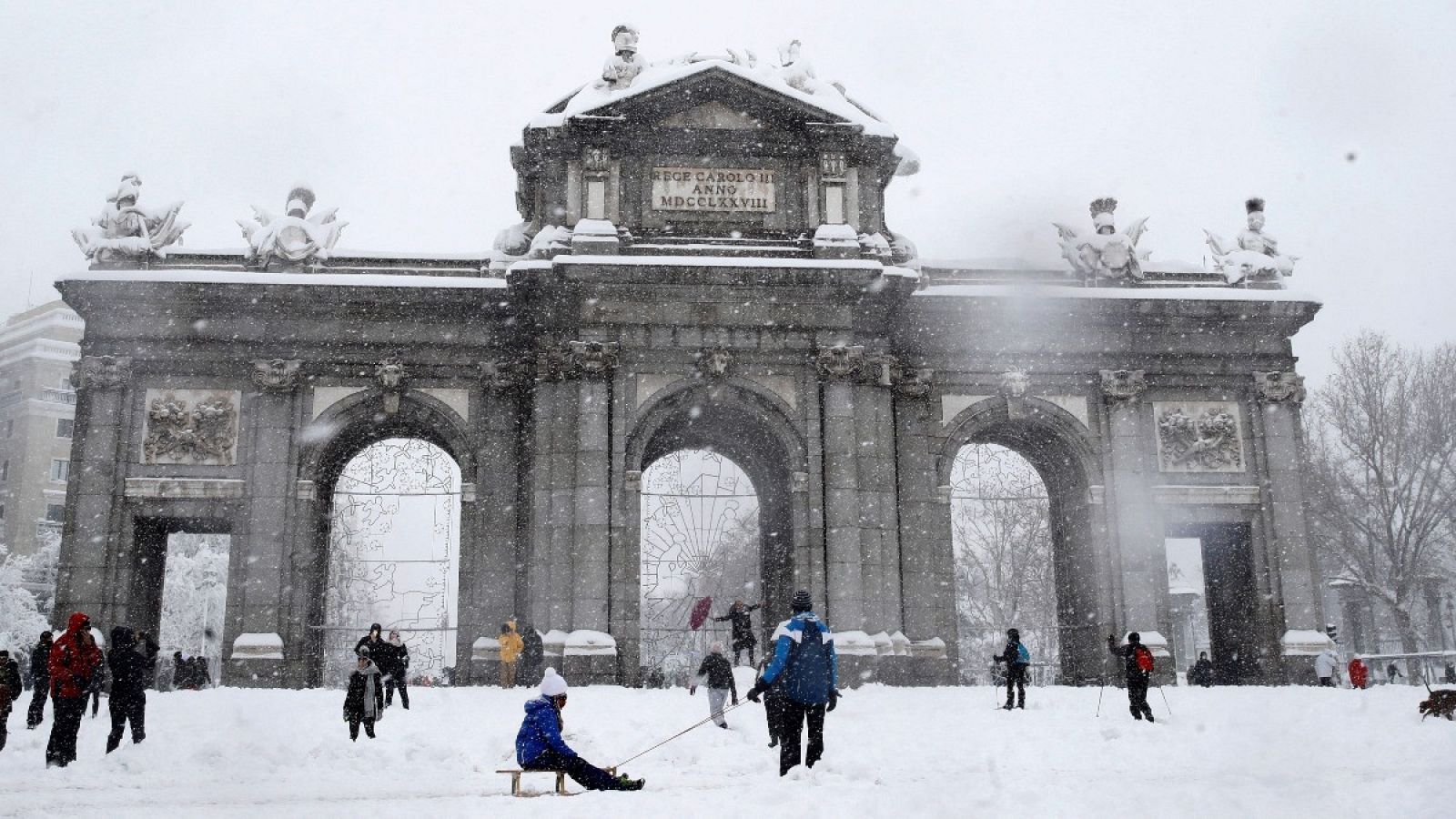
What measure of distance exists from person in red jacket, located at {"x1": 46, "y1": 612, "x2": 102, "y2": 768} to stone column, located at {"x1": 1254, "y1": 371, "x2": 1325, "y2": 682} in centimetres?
2213

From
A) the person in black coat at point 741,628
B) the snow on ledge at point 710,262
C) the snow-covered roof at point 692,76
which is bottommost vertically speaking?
the person in black coat at point 741,628

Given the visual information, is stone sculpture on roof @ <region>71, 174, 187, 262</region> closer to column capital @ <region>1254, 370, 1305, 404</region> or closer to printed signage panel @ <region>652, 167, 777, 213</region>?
printed signage panel @ <region>652, 167, 777, 213</region>

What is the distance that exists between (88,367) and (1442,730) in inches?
948

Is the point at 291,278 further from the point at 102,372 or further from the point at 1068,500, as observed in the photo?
the point at 1068,500

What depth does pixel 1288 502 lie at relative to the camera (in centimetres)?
2720

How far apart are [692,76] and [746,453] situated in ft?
27.6

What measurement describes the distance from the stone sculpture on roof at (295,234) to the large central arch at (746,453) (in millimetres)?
7973

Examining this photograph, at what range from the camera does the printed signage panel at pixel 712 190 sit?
25.4m

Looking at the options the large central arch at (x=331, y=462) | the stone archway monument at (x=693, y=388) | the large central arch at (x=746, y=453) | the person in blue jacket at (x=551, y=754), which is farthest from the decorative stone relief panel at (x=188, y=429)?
the person in blue jacket at (x=551, y=754)

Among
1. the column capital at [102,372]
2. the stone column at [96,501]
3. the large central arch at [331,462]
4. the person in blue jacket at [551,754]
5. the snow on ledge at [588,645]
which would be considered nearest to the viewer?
the person in blue jacket at [551,754]

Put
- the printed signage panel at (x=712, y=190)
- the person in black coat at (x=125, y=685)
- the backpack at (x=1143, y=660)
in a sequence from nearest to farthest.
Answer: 1. the person in black coat at (x=125, y=685)
2. the backpack at (x=1143, y=660)
3. the printed signage panel at (x=712, y=190)

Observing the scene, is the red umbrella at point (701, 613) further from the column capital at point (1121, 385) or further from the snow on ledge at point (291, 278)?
the column capital at point (1121, 385)

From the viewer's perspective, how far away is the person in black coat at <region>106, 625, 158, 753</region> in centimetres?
1459

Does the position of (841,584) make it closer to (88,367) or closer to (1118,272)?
(1118,272)
